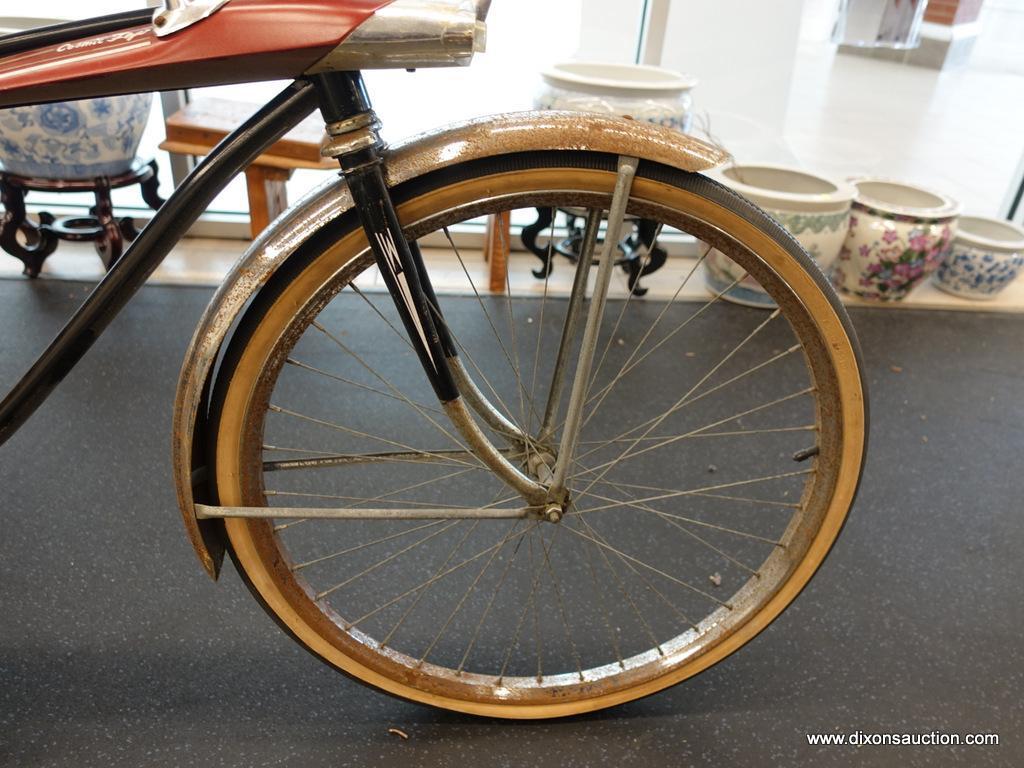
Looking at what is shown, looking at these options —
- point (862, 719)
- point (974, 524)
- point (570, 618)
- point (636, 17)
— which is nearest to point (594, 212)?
point (570, 618)

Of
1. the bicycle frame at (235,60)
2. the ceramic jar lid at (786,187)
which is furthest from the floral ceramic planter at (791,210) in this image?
the bicycle frame at (235,60)

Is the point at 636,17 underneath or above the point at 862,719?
above

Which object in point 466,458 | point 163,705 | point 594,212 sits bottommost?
point 163,705

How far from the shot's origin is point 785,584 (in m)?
0.96

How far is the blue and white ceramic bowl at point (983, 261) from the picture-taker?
6.96ft

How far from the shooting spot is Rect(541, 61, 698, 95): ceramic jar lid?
70.9 inches

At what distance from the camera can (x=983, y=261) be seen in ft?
7.00

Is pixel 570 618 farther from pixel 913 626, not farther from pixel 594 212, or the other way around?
pixel 594 212

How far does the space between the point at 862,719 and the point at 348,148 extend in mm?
922

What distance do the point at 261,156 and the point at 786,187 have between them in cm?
131

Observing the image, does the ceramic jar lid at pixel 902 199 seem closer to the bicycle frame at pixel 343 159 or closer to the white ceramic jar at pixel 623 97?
the white ceramic jar at pixel 623 97

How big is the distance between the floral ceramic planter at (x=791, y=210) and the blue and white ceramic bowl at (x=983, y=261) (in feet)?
1.18

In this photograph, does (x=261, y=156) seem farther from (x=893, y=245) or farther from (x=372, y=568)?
(x=893, y=245)

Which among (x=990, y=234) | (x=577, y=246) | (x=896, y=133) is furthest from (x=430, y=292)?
(x=896, y=133)
